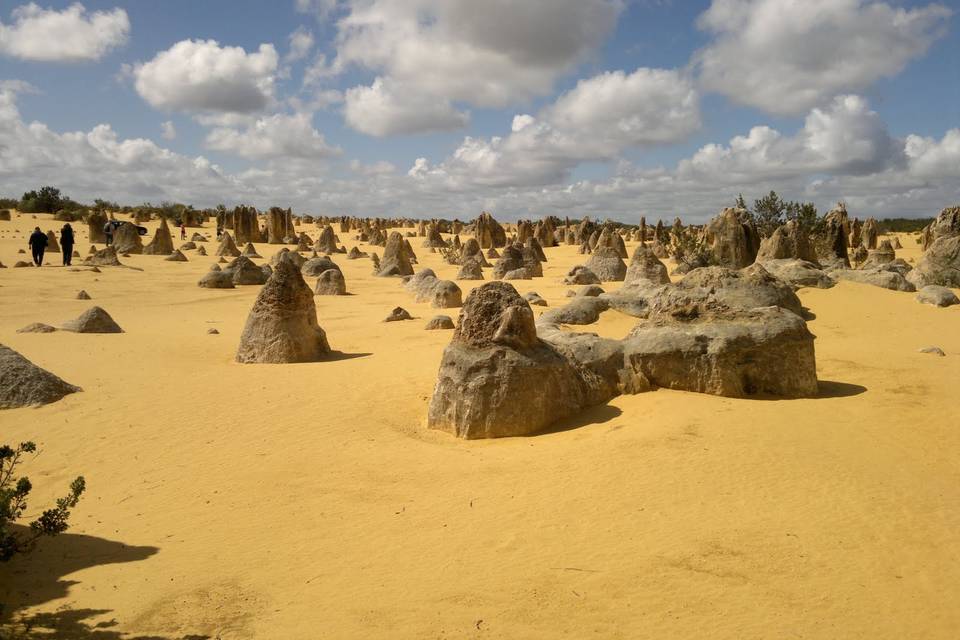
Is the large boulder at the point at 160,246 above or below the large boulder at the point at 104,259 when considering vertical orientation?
above

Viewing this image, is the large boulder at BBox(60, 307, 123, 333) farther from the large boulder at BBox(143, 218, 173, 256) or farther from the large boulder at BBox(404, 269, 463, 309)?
the large boulder at BBox(143, 218, 173, 256)

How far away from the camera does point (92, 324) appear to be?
12367 mm

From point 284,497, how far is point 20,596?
1807mm

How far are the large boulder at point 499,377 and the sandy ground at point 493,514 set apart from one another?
0.29 metres

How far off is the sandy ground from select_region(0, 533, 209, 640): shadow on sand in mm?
19

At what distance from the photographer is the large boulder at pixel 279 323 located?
9.92 metres

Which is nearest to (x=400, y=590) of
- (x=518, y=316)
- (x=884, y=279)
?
(x=518, y=316)

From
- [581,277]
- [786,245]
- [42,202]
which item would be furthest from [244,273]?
[42,202]

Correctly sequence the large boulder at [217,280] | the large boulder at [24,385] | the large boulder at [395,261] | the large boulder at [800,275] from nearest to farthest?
the large boulder at [24,385] → the large boulder at [800,275] → the large boulder at [217,280] → the large boulder at [395,261]

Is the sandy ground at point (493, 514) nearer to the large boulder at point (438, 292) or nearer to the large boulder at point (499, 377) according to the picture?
the large boulder at point (499, 377)

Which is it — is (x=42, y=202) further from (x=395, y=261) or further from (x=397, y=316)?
(x=397, y=316)

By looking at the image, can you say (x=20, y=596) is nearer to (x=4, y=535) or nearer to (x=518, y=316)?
(x=4, y=535)

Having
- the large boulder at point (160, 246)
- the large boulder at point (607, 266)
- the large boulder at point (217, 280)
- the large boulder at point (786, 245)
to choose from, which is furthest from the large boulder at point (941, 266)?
the large boulder at point (160, 246)

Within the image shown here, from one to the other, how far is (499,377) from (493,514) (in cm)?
202
